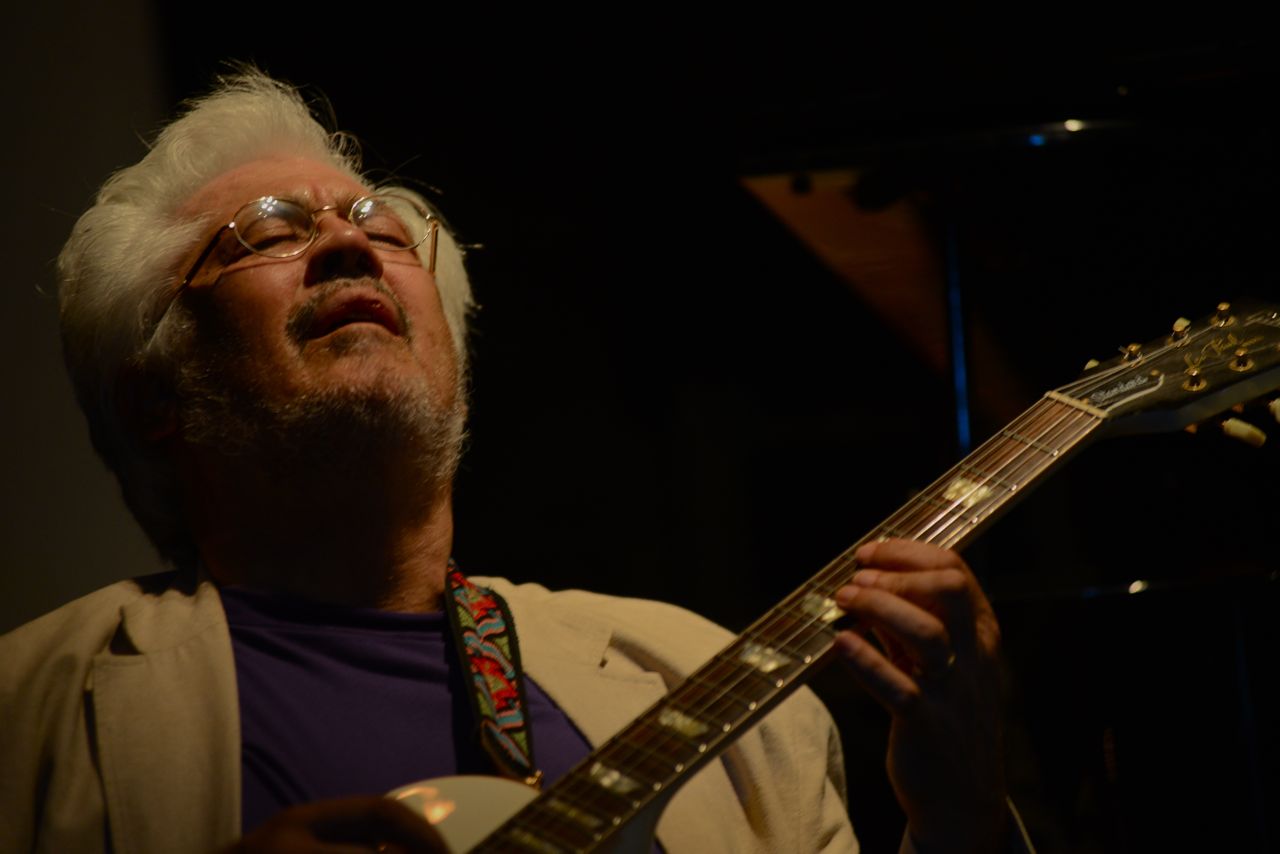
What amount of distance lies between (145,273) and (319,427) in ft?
1.35

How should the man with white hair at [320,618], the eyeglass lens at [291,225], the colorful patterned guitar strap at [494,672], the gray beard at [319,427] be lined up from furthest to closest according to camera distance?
the eyeglass lens at [291,225]
the gray beard at [319,427]
the colorful patterned guitar strap at [494,672]
the man with white hair at [320,618]

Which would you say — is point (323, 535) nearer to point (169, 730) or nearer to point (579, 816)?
point (169, 730)

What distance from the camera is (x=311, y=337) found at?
5.52ft

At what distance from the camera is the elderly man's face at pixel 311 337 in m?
1.66

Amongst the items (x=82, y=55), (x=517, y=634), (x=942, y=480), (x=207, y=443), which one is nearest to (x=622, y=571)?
(x=517, y=634)

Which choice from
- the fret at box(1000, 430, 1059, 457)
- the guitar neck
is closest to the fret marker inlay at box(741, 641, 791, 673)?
the guitar neck

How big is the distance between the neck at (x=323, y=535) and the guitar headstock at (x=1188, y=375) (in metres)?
0.90

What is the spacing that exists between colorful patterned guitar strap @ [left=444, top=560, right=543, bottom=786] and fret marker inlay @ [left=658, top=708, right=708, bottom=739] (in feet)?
0.86

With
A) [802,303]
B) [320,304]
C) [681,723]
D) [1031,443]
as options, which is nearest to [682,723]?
[681,723]

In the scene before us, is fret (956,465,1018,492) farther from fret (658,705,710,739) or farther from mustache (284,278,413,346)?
mustache (284,278,413,346)

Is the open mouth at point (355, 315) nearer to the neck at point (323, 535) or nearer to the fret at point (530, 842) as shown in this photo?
the neck at point (323, 535)

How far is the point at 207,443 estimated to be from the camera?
1.74 m

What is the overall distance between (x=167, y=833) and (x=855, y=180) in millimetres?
1404

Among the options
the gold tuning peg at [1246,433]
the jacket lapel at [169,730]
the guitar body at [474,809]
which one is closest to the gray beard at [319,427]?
the jacket lapel at [169,730]
